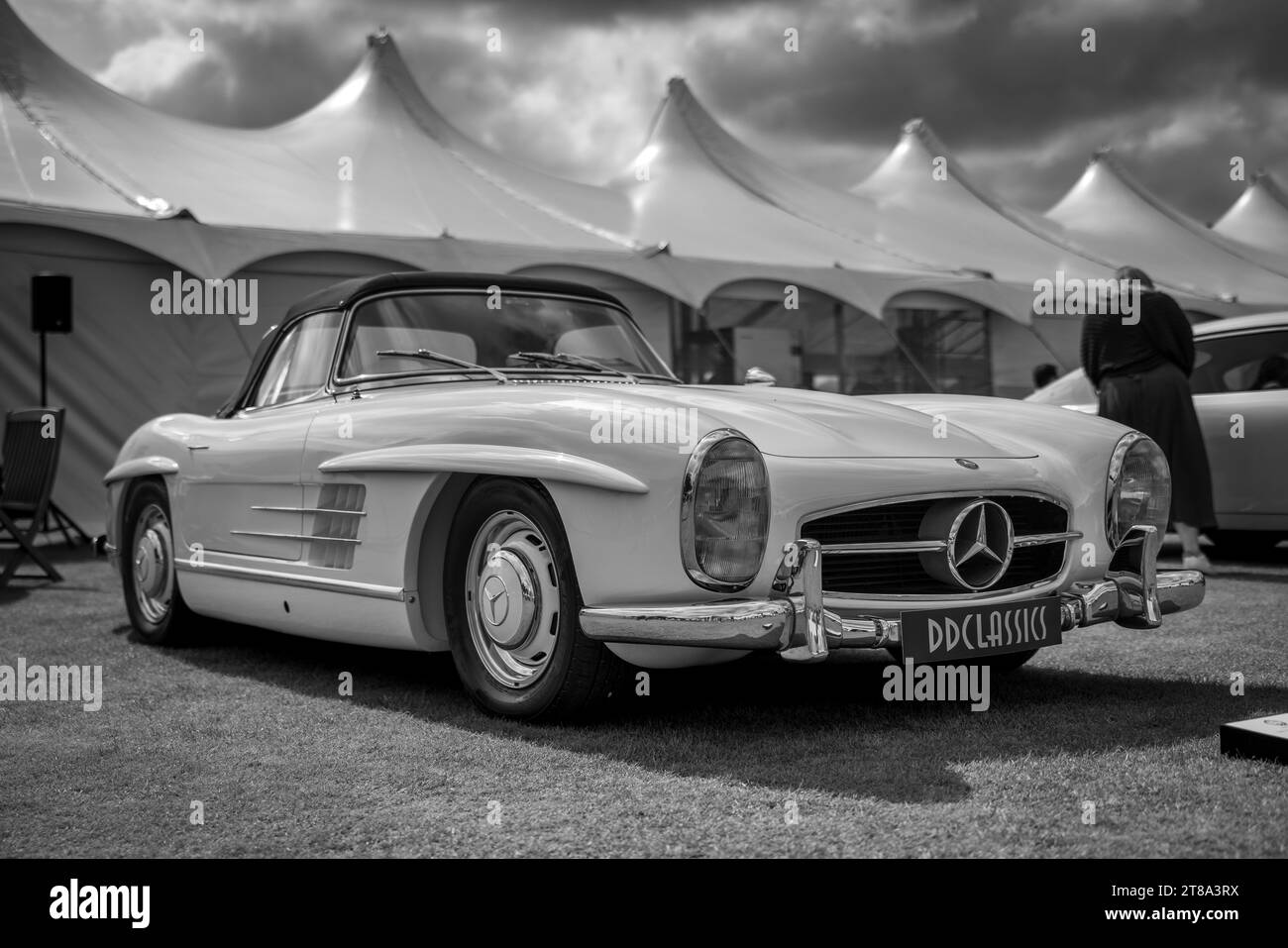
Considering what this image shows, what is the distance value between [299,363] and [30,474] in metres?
3.57

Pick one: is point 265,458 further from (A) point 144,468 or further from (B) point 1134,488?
(B) point 1134,488

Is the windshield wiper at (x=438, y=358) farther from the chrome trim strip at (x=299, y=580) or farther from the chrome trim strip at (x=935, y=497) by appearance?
the chrome trim strip at (x=935, y=497)

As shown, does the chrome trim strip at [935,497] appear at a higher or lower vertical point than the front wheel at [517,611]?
higher

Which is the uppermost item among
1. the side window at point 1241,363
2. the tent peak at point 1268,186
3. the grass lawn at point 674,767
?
the tent peak at point 1268,186

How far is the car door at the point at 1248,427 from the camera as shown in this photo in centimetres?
665

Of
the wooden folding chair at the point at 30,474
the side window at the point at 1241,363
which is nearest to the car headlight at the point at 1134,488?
the side window at the point at 1241,363

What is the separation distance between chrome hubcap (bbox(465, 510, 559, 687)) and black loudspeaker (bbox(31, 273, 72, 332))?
731cm

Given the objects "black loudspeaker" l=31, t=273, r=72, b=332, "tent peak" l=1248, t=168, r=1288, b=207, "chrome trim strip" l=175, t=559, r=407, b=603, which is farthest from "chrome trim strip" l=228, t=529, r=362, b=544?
"tent peak" l=1248, t=168, r=1288, b=207

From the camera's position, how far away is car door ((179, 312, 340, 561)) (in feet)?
13.6

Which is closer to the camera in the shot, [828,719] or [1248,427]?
[828,719]

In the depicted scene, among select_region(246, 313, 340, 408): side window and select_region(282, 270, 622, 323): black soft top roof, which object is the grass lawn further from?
select_region(282, 270, 622, 323): black soft top roof

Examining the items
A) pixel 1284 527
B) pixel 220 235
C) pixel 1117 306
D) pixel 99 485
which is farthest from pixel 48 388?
pixel 1284 527

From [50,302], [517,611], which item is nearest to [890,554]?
[517,611]

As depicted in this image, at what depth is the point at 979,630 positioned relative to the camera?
Result: 3145 mm
